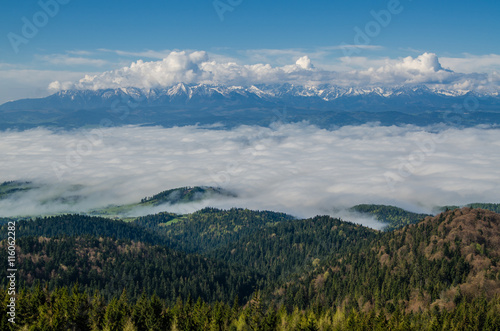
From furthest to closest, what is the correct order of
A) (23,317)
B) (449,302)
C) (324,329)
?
(449,302) < (324,329) < (23,317)

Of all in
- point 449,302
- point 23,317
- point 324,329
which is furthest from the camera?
point 449,302

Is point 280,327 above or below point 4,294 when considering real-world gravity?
below

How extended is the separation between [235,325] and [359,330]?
143 feet

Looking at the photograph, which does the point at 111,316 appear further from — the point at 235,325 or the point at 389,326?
the point at 389,326

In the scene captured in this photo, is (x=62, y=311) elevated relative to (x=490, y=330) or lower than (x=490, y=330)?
elevated

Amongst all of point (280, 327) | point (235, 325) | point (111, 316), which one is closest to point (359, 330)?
point (280, 327)

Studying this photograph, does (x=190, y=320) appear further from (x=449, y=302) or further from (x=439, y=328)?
(x=449, y=302)

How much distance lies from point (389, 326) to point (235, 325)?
5702 centimetres

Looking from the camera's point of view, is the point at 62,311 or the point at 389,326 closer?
the point at 62,311

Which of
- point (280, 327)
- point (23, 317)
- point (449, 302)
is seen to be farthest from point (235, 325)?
point (449, 302)

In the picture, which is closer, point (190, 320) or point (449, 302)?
point (190, 320)

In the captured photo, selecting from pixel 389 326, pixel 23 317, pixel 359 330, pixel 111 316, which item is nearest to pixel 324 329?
pixel 359 330

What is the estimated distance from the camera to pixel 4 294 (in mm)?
154250

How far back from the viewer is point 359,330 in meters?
144
